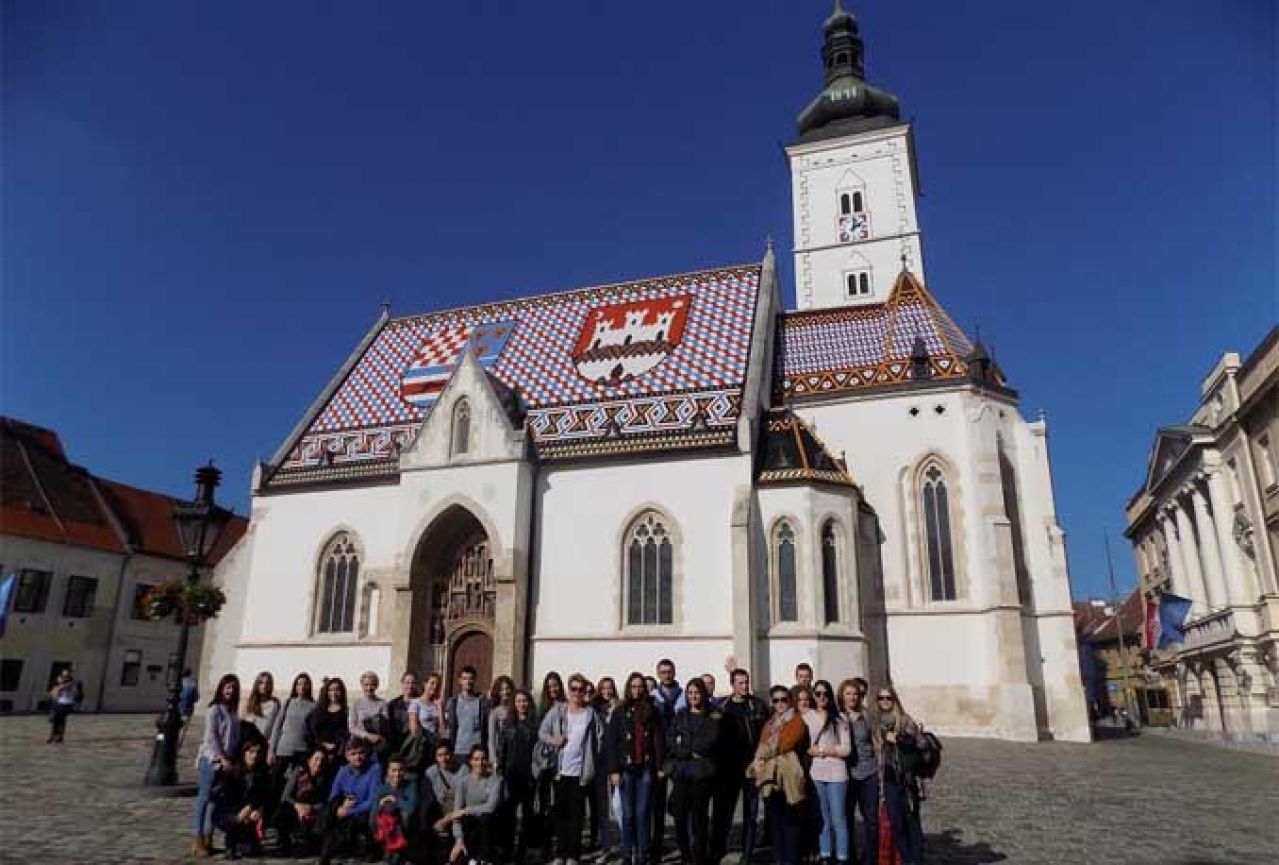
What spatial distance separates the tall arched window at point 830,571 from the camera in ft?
65.1

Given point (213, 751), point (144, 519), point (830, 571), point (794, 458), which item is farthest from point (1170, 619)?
point (144, 519)

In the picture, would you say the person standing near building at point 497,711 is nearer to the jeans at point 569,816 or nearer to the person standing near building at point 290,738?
the jeans at point 569,816

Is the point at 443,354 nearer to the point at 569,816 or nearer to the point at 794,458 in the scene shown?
the point at 794,458

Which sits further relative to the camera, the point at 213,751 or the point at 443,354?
the point at 443,354

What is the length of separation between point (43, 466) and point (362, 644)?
68.5ft

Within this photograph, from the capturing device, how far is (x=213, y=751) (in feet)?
27.8

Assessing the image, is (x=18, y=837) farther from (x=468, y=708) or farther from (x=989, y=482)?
(x=989, y=482)

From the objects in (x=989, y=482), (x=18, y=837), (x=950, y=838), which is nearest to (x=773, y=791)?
(x=950, y=838)

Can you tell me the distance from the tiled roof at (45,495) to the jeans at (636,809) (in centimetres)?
3131

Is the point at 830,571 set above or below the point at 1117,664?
above

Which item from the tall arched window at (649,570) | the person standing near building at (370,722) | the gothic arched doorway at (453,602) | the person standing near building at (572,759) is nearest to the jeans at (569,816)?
the person standing near building at (572,759)

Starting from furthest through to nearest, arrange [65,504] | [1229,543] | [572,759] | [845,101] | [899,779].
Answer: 1. [845,101]
2. [65,504]
3. [1229,543]
4. [572,759]
5. [899,779]

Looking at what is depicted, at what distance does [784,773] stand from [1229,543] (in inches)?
1070

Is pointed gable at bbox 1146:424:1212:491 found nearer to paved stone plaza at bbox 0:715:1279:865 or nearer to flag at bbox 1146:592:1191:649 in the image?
flag at bbox 1146:592:1191:649
